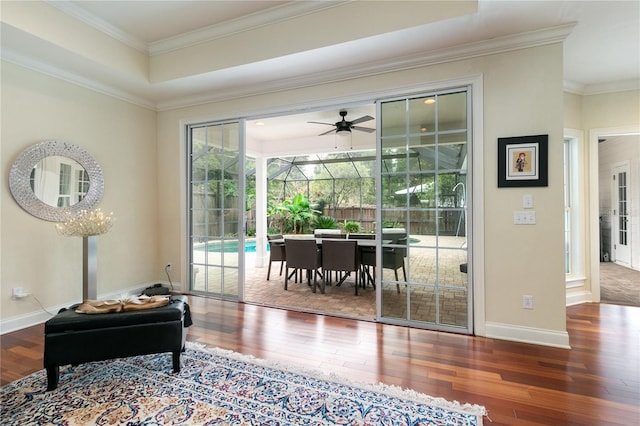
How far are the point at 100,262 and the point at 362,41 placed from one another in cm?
405

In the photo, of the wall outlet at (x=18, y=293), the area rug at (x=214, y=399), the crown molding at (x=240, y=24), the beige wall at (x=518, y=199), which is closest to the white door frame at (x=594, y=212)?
the beige wall at (x=518, y=199)

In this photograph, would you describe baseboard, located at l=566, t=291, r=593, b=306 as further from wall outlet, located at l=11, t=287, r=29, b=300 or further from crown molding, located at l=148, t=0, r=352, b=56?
wall outlet, located at l=11, t=287, r=29, b=300

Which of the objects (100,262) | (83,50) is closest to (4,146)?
→ (83,50)

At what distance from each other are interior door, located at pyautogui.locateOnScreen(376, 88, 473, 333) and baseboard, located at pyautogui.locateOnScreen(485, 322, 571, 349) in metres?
0.22

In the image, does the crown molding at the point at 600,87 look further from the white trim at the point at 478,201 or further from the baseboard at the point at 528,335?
the baseboard at the point at 528,335

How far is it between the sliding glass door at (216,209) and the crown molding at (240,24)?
107 centimetres

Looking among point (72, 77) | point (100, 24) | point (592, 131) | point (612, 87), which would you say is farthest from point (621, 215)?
point (72, 77)

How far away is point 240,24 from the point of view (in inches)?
127

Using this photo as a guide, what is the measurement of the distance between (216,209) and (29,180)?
1.96m

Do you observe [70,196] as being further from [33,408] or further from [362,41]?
[362,41]

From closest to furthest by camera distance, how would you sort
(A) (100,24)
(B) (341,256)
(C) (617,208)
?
(A) (100,24)
(B) (341,256)
(C) (617,208)

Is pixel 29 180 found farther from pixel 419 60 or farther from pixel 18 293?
pixel 419 60

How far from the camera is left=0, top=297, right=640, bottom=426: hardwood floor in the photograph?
194cm

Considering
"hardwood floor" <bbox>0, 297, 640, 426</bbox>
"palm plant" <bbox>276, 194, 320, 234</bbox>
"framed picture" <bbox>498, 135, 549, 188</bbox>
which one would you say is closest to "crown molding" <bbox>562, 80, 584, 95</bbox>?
"framed picture" <bbox>498, 135, 549, 188</bbox>
